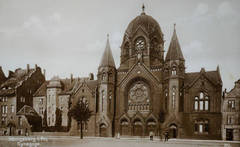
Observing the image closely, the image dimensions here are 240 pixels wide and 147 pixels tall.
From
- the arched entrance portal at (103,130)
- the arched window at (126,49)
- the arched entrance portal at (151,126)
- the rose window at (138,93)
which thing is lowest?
the arched entrance portal at (103,130)

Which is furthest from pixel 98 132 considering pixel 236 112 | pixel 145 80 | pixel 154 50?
pixel 236 112

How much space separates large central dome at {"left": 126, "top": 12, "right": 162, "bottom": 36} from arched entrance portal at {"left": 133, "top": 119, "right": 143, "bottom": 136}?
1302 cm

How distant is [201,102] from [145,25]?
14365 millimetres

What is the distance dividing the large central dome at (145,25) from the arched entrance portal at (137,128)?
1302cm

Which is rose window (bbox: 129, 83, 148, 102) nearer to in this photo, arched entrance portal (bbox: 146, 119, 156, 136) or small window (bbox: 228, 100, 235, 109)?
arched entrance portal (bbox: 146, 119, 156, 136)

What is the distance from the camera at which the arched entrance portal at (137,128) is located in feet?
134

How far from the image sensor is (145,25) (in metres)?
45.1

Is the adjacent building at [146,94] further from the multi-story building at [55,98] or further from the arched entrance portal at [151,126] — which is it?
the multi-story building at [55,98]

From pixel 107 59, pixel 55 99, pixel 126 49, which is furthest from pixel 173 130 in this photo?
pixel 55 99

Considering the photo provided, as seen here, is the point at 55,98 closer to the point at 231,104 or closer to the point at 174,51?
the point at 174,51

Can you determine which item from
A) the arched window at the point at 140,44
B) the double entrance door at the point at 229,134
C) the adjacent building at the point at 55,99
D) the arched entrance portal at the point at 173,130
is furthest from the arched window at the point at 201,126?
the adjacent building at the point at 55,99

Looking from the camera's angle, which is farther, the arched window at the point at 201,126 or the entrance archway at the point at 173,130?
the entrance archway at the point at 173,130

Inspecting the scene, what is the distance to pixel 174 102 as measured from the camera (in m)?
38.4

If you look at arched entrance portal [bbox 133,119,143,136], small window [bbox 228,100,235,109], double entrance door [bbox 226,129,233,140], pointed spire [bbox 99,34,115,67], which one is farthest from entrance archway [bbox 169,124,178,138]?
pointed spire [bbox 99,34,115,67]
